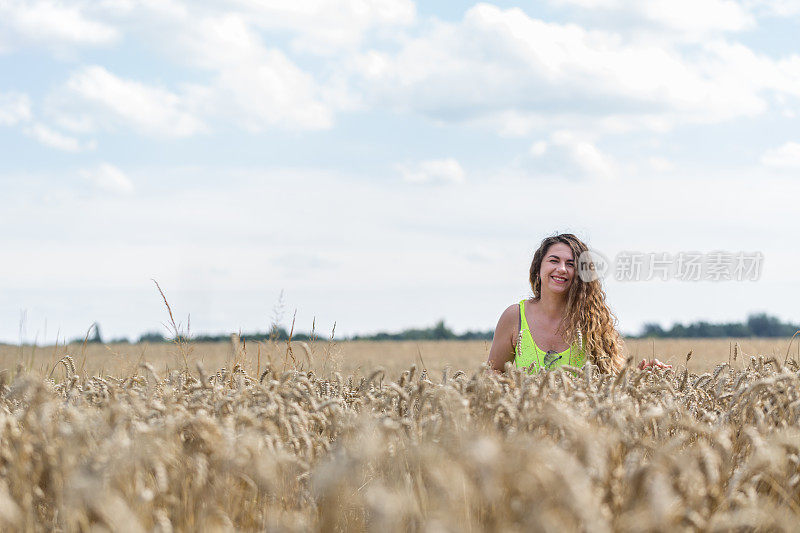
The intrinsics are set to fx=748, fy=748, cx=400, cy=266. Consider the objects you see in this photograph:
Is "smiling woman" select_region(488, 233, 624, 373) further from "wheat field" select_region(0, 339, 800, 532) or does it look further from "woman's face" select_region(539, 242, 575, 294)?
"wheat field" select_region(0, 339, 800, 532)

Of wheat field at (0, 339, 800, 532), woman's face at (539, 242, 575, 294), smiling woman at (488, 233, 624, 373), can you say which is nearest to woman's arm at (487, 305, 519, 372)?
smiling woman at (488, 233, 624, 373)

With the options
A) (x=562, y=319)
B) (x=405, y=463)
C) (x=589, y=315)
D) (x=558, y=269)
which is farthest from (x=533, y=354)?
(x=405, y=463)

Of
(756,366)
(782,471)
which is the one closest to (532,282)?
(756,366)

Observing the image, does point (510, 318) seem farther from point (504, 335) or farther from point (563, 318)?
point (563, 318)

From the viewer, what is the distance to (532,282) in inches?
306

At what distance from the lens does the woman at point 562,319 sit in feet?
22.9

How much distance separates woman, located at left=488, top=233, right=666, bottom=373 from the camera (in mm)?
6984

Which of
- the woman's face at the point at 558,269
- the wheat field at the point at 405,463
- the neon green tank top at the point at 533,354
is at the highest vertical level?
the woman's face at the point at 558,269

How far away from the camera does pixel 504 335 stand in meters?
7.54

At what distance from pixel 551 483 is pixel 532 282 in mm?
5832

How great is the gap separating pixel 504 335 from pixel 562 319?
64 centimetres

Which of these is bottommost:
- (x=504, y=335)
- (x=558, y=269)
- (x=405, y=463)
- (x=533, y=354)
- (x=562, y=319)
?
(x=405, y=463)

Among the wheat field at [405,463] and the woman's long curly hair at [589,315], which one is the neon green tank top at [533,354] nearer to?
the woman's long curly hair at [589,315]

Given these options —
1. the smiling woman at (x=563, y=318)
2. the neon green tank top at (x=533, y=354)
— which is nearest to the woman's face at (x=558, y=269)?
the smiling woman at (x=563, y=318)
